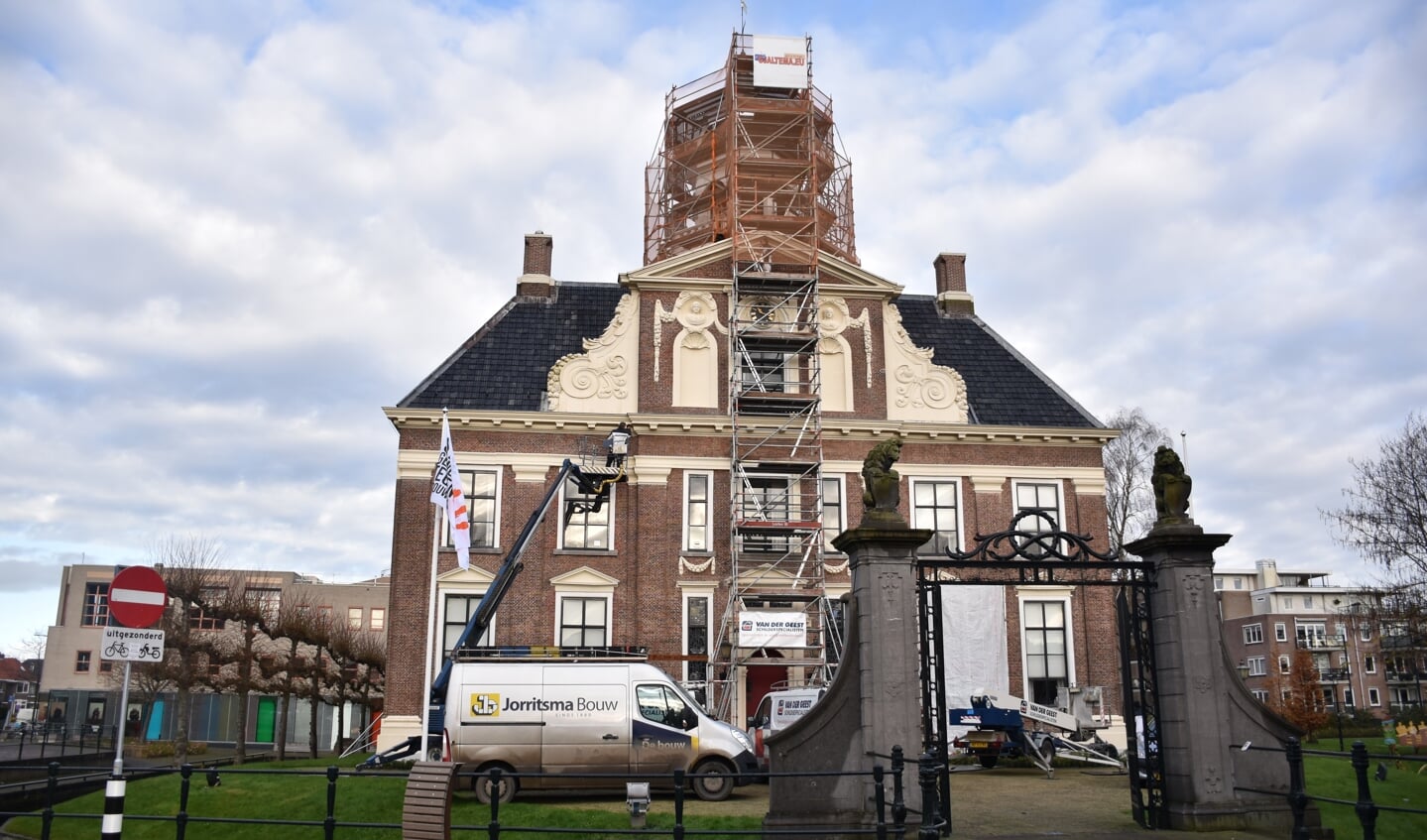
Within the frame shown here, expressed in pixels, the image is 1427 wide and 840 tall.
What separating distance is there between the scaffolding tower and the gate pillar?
1525 cm

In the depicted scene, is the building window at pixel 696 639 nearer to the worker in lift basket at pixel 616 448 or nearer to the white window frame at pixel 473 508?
the worker in lift basket at pixel 616 448

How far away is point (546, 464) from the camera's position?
31344 millimetres

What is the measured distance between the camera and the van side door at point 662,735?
19.7 metres

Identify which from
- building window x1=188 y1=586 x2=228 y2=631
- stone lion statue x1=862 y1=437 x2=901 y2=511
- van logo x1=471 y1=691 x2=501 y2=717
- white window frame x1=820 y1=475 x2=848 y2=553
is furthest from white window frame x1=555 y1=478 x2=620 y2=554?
stone lion statue x1=862 y1=437 x2=901 y2=511

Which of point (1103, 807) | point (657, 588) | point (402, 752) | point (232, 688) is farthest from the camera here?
point (232, 688)

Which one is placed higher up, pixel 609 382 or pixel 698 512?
pixel 609 382

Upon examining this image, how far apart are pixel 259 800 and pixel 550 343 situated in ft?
54.9

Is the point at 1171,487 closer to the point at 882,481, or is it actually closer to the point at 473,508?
the point at 882,481

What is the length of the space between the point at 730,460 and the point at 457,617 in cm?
856

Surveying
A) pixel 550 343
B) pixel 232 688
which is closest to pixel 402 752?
pixel 550 343

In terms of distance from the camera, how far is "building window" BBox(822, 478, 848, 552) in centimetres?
3183

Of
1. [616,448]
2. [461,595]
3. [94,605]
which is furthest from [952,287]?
[94,605]

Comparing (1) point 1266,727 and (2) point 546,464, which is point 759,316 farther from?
(1) point 1266,727

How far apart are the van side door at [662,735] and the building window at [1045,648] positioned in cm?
1498
